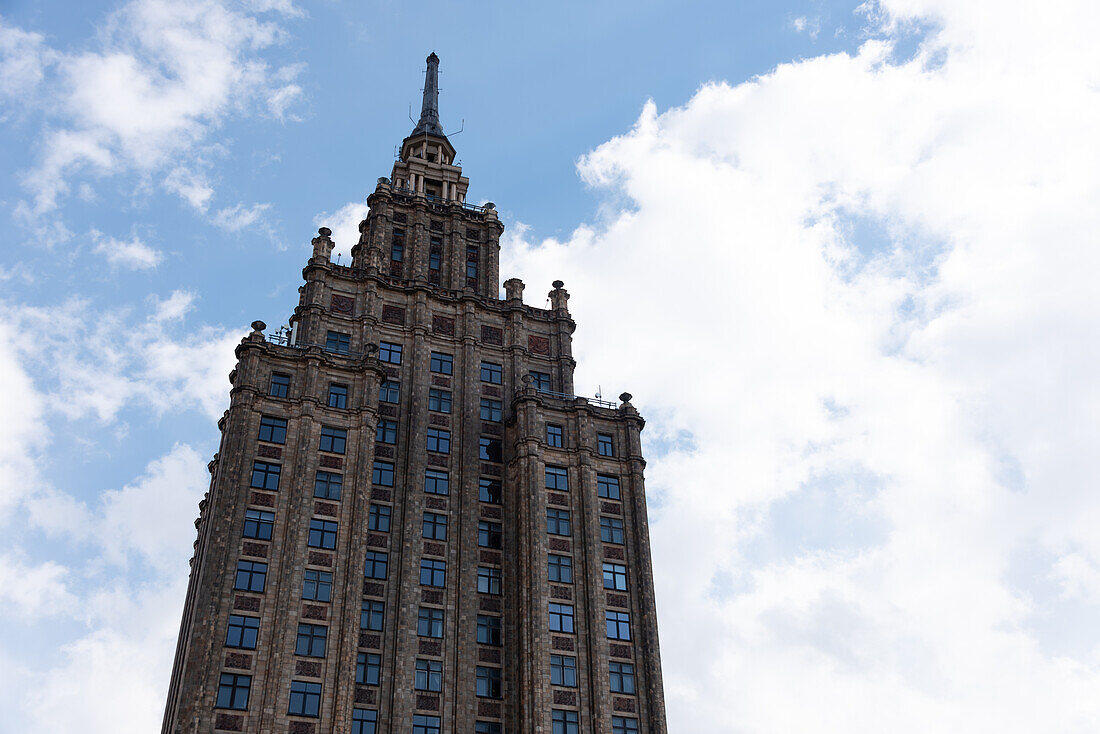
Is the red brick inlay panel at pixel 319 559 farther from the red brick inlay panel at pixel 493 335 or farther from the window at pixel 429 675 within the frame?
the red brick inlay panel at pixel 493 335

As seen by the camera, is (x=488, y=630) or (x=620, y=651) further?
(x=620, y=651)

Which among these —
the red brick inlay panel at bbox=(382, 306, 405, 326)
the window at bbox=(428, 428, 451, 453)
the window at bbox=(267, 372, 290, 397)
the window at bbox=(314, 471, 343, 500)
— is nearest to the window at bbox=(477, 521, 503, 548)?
the window at bbox=(428, 428, 451, 453)

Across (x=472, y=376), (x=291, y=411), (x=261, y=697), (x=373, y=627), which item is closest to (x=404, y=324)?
(x=472, y=376)

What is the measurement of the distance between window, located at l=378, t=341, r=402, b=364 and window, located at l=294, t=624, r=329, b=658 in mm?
25549

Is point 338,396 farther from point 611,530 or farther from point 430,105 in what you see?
point 430,105

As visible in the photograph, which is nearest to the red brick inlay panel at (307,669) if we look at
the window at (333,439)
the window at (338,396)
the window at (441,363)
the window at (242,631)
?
the window at (242,631)

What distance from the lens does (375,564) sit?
73938mm

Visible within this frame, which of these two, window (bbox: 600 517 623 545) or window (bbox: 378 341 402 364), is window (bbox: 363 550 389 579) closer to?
window (bbox: 600 517 623 545)

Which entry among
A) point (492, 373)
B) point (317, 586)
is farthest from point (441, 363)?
point (317, 586)

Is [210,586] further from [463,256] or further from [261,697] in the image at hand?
[463,256]

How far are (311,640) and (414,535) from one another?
1177 cm

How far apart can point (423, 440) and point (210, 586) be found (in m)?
20.8

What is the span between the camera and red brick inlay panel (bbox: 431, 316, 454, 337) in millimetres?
89500

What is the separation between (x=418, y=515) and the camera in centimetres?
7694
